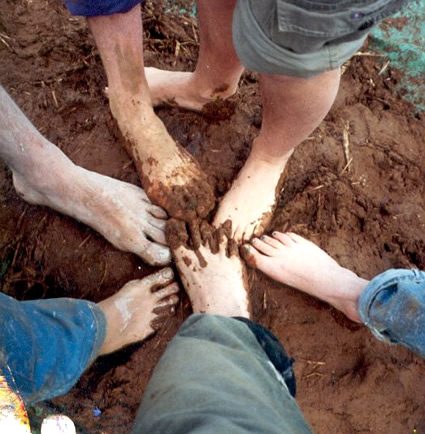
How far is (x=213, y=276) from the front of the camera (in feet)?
4.63

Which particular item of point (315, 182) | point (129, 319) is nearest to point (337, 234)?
point (315, 182)

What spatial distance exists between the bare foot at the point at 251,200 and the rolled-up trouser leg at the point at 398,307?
398 mm

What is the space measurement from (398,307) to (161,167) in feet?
2.58

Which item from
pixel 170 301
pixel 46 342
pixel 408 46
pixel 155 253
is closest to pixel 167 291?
pixel 170 301

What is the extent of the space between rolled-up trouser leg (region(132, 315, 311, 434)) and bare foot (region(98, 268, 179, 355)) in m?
0.51

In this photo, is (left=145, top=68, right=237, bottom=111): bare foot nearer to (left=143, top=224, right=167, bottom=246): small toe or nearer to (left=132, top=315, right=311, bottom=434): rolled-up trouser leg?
(left=143, top=224, right=167, bottom=246): small toe

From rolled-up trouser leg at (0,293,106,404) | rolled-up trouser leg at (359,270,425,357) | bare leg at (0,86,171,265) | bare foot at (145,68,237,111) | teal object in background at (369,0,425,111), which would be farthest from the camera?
teal object in background at (369,0,425,111)

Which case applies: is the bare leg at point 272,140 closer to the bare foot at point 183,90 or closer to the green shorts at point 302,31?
the green shorts at point 302,31

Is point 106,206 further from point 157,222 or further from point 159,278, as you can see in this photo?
point 159,278

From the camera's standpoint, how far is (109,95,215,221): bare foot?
1433 mm

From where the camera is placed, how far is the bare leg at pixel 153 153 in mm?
1398

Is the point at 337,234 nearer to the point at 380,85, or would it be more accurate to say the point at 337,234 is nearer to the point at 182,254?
the point at 182,254

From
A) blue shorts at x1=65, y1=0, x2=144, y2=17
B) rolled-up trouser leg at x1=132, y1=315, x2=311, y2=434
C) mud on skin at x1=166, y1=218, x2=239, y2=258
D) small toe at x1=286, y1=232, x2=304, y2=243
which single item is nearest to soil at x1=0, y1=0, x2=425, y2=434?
small toe at x1=286, y1=232, x2=304, y2=243

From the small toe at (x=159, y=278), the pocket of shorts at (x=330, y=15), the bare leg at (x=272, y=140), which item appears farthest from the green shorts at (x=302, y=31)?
the small toe at (x=159, y=278)
